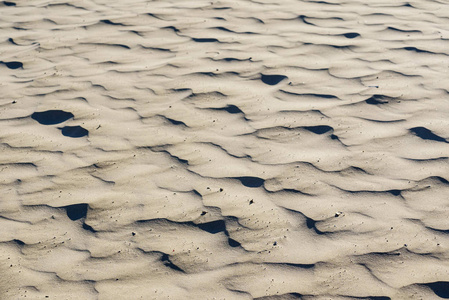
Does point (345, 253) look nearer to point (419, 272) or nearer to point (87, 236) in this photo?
point (419, 272)

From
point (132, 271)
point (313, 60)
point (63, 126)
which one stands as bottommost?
point (132, 271)

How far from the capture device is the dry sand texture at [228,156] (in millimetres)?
2547

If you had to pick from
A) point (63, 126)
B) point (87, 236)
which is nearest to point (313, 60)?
point (63, 126)

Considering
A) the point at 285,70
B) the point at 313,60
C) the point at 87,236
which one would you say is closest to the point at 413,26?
the point at 313,60

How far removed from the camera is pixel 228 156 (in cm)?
327

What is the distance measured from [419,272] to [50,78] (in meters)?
3.02

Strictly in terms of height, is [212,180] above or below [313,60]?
below

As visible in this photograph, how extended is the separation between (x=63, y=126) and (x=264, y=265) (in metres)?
1.79

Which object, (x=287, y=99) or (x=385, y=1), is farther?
(x=385, y=1)

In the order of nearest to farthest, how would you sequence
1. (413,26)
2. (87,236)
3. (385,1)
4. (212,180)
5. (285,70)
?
(87,236)
(212,180)
(285,70)
(413,26)
(385,1)

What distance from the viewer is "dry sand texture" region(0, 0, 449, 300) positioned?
8.36 feet

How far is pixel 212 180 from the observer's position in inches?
121

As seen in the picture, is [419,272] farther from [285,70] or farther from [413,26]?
[413,26]

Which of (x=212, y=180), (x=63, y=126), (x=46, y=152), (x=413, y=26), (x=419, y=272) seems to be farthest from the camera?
(x=413, y=26)
